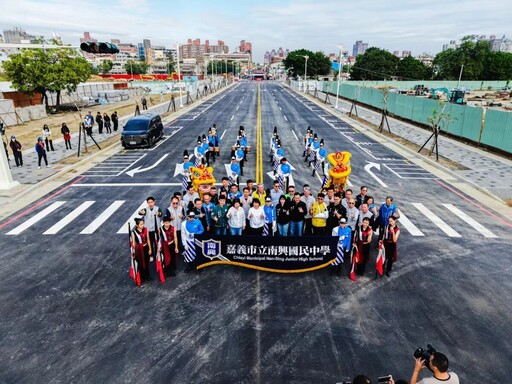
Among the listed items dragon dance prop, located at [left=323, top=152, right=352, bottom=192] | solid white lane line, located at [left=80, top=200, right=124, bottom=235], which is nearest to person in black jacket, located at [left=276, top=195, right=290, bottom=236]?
dragon dance prop, located at [left=323, top=152, right=352, bottom=192]

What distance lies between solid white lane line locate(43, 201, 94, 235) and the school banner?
21.0ft

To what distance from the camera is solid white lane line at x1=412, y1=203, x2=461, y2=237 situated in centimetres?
1273

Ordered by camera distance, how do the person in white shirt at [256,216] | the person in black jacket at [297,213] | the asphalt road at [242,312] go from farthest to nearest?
the person in black jacket at [297,213] < the person in white shirt at [256,216] < the asphalt road at [242,312]

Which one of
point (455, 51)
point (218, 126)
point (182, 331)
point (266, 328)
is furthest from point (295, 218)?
point (455, 51)

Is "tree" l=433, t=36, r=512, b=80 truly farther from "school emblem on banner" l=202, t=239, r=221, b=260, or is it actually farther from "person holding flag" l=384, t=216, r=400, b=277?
"school emblem on banner" l=202, t=239, r=221, b=260

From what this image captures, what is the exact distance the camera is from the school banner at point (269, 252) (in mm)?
9812

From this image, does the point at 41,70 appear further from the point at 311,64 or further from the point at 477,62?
the point at 477,62

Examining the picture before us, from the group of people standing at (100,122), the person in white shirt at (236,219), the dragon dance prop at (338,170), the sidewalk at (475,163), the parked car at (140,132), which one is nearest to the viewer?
the person in white shirt at (236,219)

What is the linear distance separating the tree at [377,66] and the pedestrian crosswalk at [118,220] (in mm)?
106288

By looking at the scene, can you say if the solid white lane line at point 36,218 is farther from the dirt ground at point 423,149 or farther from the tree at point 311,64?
the tree at point 311,64

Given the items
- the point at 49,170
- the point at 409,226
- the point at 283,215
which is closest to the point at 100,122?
the point at 49,170

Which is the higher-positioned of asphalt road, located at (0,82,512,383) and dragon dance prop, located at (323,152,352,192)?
dragon dance prop, located at (323,152,352,192)

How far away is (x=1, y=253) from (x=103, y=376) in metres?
7.22

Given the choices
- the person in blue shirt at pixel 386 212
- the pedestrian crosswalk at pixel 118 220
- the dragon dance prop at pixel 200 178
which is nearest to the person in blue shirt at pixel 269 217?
the dragon dance prop at pixel 200 178
